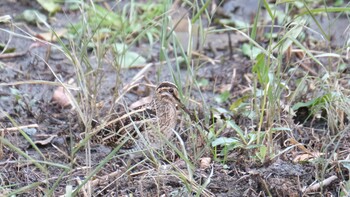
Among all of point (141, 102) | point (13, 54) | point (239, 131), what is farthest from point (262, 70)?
point (13, 54)

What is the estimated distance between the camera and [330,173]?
569 centimetres

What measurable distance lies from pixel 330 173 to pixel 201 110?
1328 millimetres

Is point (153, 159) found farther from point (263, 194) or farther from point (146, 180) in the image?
point (263, 194)

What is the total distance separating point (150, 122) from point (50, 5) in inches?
136

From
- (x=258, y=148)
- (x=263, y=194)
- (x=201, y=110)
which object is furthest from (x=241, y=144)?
(x=201, y=110)

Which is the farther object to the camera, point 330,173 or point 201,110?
point 201,110

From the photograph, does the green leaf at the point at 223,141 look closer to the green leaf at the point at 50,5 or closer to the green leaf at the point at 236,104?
the green leaf at the point at 236,104

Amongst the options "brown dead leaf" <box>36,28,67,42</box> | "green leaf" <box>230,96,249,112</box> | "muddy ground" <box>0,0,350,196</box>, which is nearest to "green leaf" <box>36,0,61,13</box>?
"brown dead leaf" <box>36,28,67,42</box>

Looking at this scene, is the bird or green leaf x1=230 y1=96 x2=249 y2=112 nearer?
the bird

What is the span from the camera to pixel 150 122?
5.90 metres

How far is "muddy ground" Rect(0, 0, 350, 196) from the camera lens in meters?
5.47

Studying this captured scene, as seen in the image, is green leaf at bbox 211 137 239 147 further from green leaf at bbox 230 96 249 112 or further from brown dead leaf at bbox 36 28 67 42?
brown dead leaf at bbox 36 28 67 42

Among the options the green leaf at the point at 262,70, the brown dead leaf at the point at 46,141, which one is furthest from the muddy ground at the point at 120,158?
the green leaf at the point at 262,70

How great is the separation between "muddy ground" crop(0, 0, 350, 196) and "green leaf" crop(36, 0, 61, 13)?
766 millimetres
